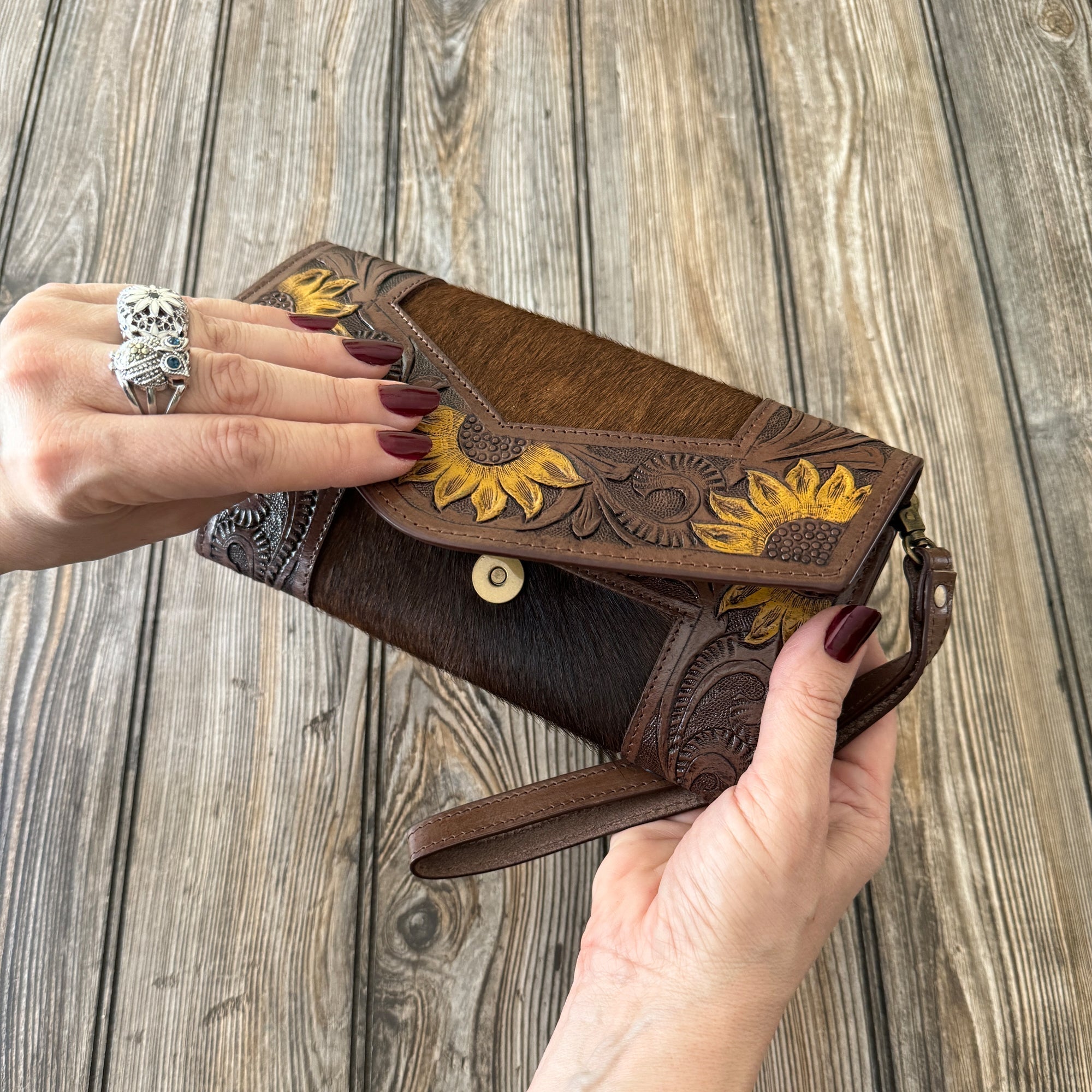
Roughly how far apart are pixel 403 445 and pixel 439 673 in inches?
18.3

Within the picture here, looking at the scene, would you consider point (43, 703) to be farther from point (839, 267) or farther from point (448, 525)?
point (839, 267)

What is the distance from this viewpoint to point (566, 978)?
43.8 inches

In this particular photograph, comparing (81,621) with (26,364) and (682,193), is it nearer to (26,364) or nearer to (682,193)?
(26,364)

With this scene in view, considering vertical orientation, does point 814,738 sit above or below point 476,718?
below

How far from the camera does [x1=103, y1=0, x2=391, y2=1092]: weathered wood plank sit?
110 cm

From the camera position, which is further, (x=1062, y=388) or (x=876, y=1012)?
(x=1062, y=388)

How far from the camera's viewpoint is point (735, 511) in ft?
2.72

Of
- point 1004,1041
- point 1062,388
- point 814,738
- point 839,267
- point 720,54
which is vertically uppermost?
point 720,54

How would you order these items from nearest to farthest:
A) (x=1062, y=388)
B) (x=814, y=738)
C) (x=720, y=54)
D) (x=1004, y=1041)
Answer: (x=814, y=738) → (x=1004, y=1041) → (x=1062, y=388) → (x=720, y=54)

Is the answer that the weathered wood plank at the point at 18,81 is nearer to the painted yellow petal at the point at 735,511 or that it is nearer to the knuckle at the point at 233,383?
the knuckle at the point at 233,383

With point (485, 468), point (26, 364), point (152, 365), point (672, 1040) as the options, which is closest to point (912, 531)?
point (485, 468)

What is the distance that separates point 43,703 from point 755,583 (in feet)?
3.38

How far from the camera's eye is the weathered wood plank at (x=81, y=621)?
112 cm

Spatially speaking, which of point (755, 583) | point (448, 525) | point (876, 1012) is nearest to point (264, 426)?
point (448, 525)
